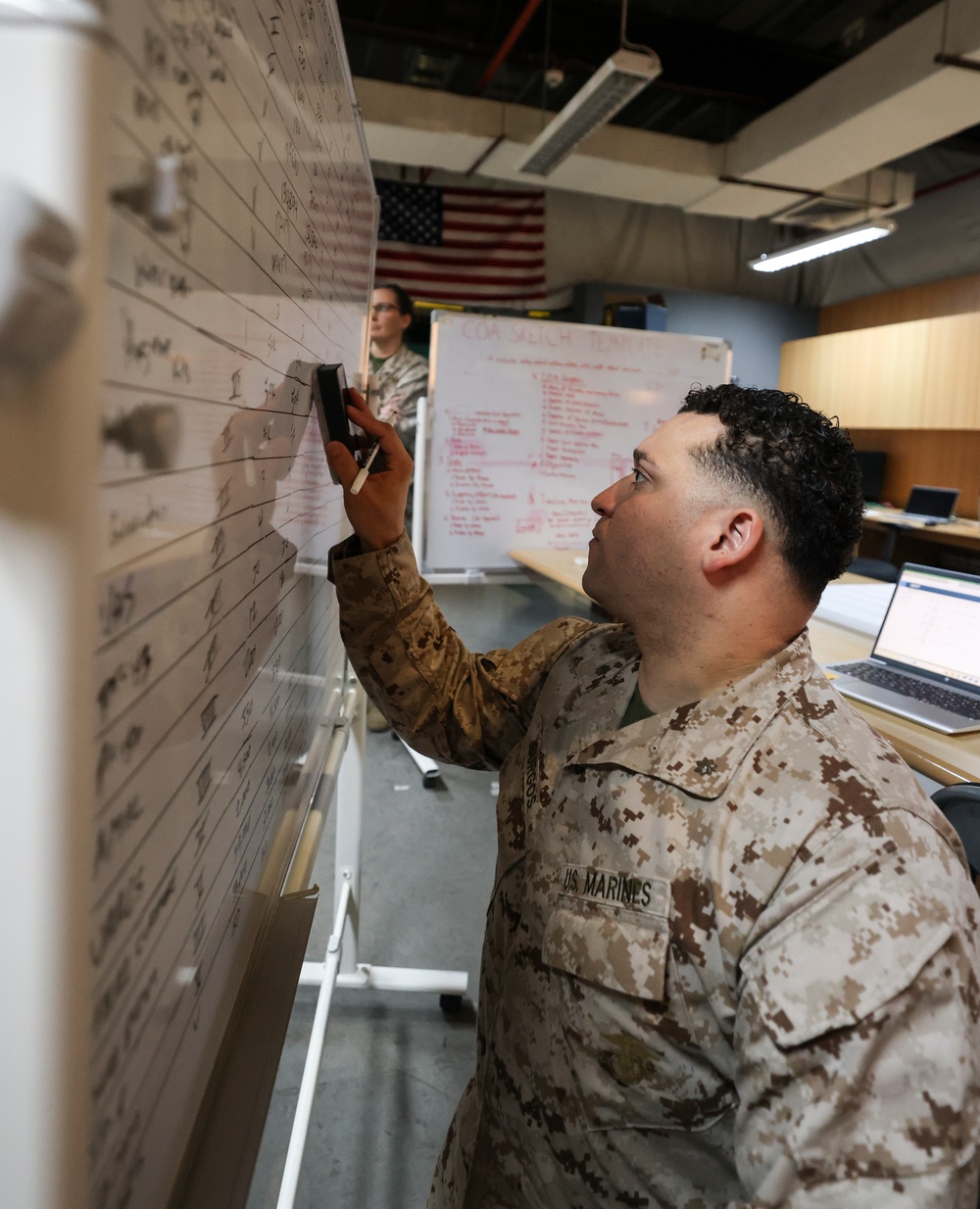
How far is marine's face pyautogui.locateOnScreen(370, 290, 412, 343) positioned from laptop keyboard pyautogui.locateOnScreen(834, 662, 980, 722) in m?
2.15

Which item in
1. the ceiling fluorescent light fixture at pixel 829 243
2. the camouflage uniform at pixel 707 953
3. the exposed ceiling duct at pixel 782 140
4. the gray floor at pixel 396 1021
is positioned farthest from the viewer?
the ceiling fluorescent light fixture at pixel 829 243

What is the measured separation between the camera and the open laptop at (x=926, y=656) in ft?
5.36

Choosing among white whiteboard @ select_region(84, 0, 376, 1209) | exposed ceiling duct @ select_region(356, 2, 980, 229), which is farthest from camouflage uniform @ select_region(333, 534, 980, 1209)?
exposed ceiling duct @ select_region(356, 2, 980, 229)

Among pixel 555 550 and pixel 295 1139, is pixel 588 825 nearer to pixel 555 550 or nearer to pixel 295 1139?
pixel 295 1139

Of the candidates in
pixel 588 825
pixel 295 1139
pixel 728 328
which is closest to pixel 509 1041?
pixel 588 825

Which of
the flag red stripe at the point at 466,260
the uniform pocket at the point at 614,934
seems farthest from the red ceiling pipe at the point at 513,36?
the uniform pocket at the point at 614,934

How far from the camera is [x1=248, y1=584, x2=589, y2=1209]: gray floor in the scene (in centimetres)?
146

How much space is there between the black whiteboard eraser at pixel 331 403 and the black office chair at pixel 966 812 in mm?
950

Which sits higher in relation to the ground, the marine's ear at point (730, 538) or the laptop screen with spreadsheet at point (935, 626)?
the marine's ear at point (730, 538)

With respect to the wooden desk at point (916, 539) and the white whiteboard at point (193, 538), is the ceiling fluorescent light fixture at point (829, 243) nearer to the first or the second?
the wooden desk at point (916, 539)

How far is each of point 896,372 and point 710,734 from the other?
5.97 m

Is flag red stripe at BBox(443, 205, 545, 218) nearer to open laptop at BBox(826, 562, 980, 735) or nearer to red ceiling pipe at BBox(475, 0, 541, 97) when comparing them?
red ceiling pipe at BBox(475, 0, 541, 97)

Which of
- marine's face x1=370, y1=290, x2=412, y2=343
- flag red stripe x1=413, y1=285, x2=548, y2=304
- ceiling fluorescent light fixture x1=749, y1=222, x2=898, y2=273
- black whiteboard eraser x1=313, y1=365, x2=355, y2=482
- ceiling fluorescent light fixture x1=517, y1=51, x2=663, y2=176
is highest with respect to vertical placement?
ceiling fluorescent light fixture x1=517, y1=51, x2=663, y2=176

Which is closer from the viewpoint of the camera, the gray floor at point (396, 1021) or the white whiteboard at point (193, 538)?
the white whiteboard at point (193, 538)
